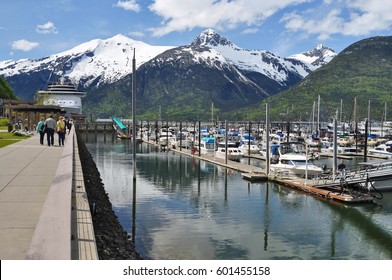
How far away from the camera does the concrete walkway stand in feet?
26.8

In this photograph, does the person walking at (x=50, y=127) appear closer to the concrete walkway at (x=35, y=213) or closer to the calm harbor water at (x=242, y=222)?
the calm harbor water at (x=242, y=222)

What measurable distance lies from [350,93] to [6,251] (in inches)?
7455

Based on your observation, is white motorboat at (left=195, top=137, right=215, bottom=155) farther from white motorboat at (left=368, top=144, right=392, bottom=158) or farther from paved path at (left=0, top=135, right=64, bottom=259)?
paved path at (left=0, top=135, right=64, bottom=259)

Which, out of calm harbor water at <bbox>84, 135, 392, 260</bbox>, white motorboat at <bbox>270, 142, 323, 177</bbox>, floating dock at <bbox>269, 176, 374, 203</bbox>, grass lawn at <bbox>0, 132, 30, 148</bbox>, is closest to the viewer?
calm harbor water at <bbox>84, 135, 392, 260</bbox>

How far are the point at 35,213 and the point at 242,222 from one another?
18.0 meters

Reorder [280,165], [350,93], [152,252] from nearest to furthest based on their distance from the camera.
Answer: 1. [152,252]
2. [280,165]
3. [350,93]

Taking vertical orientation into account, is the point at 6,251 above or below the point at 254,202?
above

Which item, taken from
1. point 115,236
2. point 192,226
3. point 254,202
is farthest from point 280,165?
point 115,236

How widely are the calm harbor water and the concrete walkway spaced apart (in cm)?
611

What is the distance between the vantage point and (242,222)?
28.8 metres

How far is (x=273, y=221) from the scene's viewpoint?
29484 millimetres

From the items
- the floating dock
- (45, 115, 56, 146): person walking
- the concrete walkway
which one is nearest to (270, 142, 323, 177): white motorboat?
the floating dock
